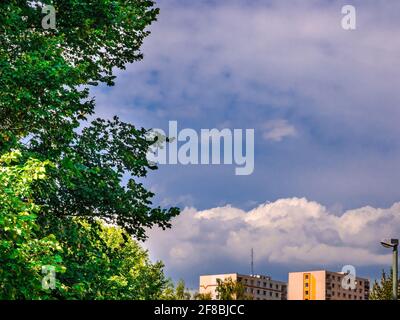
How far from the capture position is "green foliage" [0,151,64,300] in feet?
44.5

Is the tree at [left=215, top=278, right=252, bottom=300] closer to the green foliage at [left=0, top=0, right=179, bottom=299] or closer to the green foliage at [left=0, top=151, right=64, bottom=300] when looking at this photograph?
the green foliage at [left=0, top=0, right=179, bottom=299]

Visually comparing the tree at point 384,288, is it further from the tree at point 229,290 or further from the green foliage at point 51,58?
the green foliage at point 51,58

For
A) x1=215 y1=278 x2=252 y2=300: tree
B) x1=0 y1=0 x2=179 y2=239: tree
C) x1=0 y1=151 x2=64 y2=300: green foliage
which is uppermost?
x1=0 y1=0 x2=179 y2=239: tree

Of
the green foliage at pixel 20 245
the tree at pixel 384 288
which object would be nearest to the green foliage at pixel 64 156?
the green foliage at pixel 20 245

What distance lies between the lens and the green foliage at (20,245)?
1358 cm

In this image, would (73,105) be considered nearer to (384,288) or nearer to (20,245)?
(20,245)

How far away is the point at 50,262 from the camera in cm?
1408

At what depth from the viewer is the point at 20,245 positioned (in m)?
13.8

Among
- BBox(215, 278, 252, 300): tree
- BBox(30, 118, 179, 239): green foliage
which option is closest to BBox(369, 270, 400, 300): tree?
BBox(215, 278, 252, 300): tree
